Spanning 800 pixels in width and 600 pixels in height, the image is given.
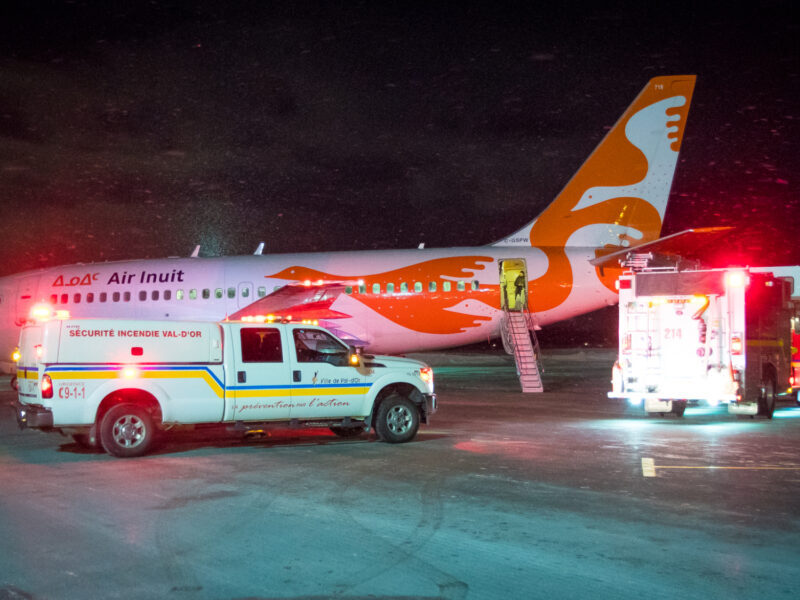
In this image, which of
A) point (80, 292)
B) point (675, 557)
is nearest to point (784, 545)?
point (675, 557)

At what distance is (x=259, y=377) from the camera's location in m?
12.2

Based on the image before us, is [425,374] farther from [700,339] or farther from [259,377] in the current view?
[700,339]

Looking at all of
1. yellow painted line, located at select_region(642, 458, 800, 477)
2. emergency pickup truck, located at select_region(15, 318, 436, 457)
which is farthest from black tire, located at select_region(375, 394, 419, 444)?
yellow painted line, located at select_region(642, 458, 800, 477)

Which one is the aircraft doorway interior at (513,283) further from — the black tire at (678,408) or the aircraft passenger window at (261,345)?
the aircraft passenger window at (261,345)

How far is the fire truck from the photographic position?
1534cm

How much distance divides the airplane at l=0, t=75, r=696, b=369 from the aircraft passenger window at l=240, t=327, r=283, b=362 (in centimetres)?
1212

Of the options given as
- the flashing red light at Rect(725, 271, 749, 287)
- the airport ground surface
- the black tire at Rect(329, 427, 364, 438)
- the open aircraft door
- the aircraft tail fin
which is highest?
the aircraft tail fin

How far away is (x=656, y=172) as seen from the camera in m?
25.0

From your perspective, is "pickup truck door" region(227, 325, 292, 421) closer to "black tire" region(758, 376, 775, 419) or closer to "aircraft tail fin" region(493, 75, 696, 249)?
"black tire" region(758, 376, 775, 419)

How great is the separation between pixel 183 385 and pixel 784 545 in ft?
26.6

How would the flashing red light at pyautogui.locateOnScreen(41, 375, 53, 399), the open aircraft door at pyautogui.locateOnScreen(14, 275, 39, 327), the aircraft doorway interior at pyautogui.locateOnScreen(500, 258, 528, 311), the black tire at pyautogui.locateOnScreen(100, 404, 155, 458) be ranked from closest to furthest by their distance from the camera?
1. the flashing red light at pyautogui.locateOnScreen(41, 375, 53, 399)
2. the black tire at pyautogui.locateOnScreen(100, 404, 155, 458)
3. the aircraft doorway interior at pyautogui.locateOnScreen(500, 258, 528, 311)
4. the open aircraft door at pyautogui.locateOnScreen(14, 275, 39, 327)

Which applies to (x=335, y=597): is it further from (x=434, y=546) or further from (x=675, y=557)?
(x=675, y=557)

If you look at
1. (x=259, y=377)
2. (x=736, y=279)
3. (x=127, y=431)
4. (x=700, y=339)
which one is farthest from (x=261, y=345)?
(x=736, y=279)

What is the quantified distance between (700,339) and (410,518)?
9.61 metres
